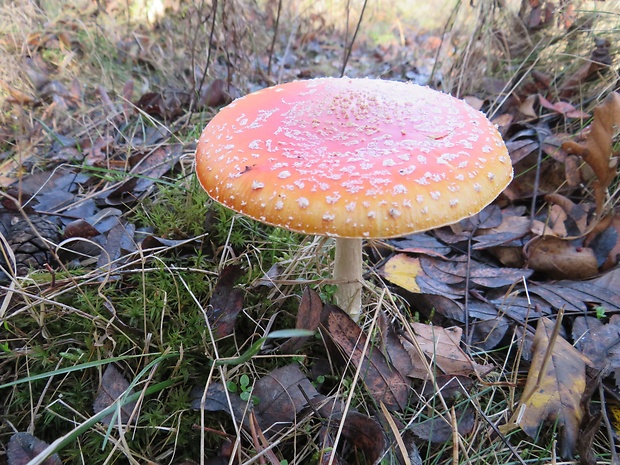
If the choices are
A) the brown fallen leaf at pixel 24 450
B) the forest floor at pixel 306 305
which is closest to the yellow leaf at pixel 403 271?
the forest floor at pixel 306 305

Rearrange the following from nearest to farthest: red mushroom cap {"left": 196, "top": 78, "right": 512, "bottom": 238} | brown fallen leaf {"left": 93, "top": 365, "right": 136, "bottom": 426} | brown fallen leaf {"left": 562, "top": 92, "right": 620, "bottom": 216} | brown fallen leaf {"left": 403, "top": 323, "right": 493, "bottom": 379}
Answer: red mushroom cap {"left": 196, "top": 78, "right": 512, "bottom": 238}
brown fallen leaf {"left": 93, "top": 365, "right": 136, "bottom": 426}
brown fallen leaf {"left": 403, "top": 323, "right": 493, "bottom": 379}
brown fallen leaf {"left": 562, "top": 92, "right": 620, "bottom": 216}

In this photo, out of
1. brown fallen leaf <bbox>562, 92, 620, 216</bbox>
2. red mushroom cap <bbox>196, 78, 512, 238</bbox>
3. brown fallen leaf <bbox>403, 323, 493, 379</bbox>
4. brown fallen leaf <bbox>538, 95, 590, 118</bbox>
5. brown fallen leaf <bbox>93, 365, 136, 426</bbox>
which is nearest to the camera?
red mushroom cap <bbox>196, 78, 512, 238</bbox>

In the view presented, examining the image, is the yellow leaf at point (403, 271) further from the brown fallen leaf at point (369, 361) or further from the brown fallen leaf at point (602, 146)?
the brown fallen leaf at point (602, 146)

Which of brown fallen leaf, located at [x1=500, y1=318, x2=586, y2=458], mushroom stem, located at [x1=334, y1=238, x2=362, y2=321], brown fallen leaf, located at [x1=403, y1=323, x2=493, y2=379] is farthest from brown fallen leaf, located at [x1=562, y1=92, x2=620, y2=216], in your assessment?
mushroom stem, located at [x1=334, y1=238, x2=362, y2=321]

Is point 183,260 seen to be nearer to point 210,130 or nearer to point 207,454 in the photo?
point 210,130

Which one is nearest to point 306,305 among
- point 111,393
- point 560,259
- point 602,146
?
point 111,393

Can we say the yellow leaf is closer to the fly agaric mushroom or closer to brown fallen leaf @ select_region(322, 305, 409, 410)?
brown fallen leaf @ select_region(322, 305, 409, 410)
